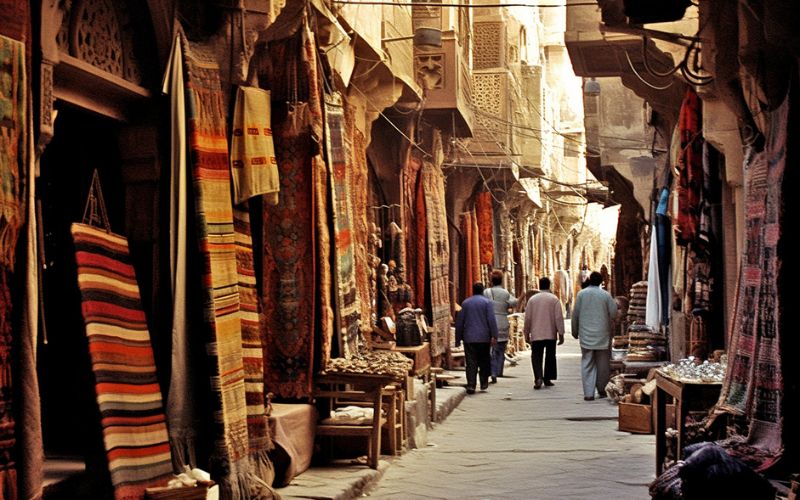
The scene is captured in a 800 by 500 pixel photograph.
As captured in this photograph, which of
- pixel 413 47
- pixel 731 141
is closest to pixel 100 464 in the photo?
pixel 731 141

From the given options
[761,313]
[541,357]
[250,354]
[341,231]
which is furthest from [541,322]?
[761,313]

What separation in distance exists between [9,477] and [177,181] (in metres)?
2.42

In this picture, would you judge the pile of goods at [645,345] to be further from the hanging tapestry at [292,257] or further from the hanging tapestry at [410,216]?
the hanging tapestry at [292,257]

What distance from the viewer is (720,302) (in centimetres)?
1109

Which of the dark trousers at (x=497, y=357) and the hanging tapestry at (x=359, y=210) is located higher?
the hanging tapestry at (x=359, y=210)

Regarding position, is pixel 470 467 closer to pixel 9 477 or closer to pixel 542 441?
pixel 542 441

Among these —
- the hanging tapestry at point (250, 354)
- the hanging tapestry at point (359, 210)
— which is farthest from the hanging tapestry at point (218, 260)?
the hanging tapestry at point (359, 210)

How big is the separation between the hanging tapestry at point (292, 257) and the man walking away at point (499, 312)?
9.41m

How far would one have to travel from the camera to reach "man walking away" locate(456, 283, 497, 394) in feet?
52.7

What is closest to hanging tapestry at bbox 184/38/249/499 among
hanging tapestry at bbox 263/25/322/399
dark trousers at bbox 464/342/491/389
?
hanging tapestry at bbox 263/25/322/399

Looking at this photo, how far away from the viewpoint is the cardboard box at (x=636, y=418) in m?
11.5

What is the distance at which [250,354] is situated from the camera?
752cm

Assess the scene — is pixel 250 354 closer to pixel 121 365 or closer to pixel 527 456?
pixel 121 365

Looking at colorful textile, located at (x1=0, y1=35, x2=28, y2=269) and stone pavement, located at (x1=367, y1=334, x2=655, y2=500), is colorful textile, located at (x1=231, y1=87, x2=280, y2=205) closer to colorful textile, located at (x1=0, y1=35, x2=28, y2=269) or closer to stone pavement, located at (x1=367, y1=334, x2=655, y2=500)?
stone pavement, located at (x1=367, y1=334, x2=655, y2=500)
